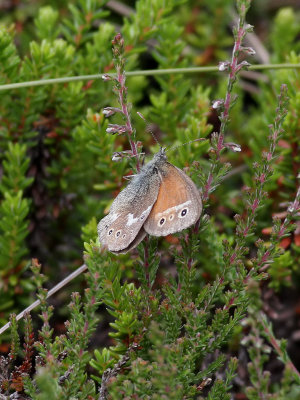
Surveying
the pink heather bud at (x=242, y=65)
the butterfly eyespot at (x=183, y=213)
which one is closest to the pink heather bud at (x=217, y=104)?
the pink heather bud at (x=242, y=65)

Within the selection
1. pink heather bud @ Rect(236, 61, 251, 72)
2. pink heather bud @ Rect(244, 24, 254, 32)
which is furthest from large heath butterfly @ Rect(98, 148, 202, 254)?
pink heather bud @ Rect(244, 24, 254, 32)

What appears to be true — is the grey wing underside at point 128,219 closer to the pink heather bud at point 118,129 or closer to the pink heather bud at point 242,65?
the pink heather bud at point 118,129

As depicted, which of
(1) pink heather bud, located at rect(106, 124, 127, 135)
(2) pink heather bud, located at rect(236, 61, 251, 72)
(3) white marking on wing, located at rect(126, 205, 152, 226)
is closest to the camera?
(2) pink heather bud, located at rect(236, 61, 251, 72)

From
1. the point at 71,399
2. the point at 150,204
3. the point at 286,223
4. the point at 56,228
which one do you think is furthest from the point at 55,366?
the point at 56,228

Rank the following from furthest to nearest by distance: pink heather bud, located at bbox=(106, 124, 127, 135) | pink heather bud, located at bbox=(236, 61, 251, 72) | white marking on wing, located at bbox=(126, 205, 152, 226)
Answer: white marking on wing, located at bbox=(126, 205, 152, 226)
pink heather bud, located at bbox=(106, 124, 127, 135)
pink heather bud, located at bbox=(236, 61, 251, 72)

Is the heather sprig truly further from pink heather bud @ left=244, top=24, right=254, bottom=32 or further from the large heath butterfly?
pink heather bud @ left=244, top=24, right=254, bottom=32

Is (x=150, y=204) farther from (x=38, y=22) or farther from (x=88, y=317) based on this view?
(x=38, y=22)

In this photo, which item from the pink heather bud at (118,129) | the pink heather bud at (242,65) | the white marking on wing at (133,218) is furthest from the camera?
the white marking on wing at (133,218)

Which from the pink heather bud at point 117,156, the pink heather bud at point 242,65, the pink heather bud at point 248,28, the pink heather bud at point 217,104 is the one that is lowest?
the pink heather bud at point 117,156
